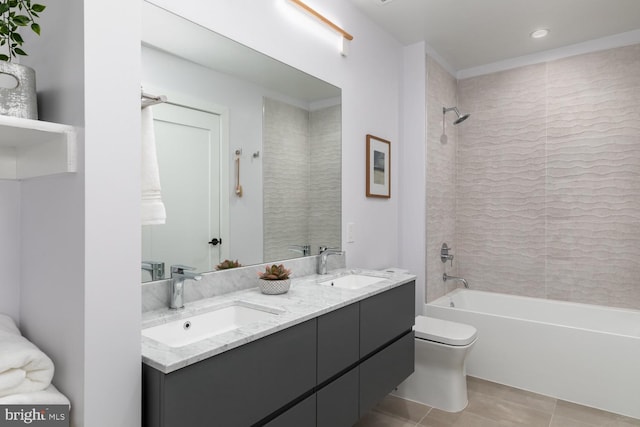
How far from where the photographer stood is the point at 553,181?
325 centimetres

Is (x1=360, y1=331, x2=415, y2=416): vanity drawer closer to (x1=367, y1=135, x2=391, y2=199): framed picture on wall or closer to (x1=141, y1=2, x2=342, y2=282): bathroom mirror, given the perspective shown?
(x1=141, y1=2, x2=342, y2=282): bathroom mirror

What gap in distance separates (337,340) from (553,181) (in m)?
2.67

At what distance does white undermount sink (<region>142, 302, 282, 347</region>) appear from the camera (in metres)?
1.31

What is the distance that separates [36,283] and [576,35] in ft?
12.2

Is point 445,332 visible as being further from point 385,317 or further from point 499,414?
point 385,317

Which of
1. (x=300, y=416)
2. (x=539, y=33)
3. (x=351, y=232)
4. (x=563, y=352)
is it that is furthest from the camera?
(x=539, y=33)

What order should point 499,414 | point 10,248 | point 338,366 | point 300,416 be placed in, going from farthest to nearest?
point 499,414 → point 338,366 → point 300,416 → point 10,248

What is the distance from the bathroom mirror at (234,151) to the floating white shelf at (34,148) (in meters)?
0.42

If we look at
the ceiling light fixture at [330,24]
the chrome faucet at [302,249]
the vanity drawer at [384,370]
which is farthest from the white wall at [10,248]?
the ceiling light fixture at [330,24]

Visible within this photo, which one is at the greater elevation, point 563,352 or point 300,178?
point 300,178

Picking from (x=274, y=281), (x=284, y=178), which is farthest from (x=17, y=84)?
(x=284, y=178)

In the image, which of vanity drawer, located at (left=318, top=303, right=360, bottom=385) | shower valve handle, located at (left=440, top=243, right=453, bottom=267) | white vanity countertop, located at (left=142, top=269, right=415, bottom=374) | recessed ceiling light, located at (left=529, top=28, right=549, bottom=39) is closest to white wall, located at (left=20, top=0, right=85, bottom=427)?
white vanity countertop, located at (left=142, top=269, right=415, bottom=374)

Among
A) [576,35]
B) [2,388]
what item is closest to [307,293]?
[2,388]

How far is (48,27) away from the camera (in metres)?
1.08
